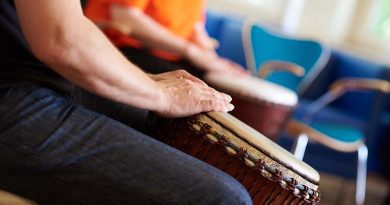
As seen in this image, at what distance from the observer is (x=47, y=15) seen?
75 centimetres

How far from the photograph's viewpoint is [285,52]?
297cm

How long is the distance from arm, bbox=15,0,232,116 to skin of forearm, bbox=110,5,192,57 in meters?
1.06

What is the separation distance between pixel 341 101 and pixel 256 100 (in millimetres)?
1952

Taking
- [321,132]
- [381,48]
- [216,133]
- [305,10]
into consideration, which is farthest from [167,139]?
[381,48]

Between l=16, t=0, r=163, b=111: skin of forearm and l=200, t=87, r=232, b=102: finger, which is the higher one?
l=16, t=0, r=163, b=111: skin of forearm

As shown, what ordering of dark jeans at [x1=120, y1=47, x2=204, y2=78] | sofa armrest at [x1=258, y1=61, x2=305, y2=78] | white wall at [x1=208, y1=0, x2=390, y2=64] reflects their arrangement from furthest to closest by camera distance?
white wall at [x1=208, y1=0, x2=390, y2=64] → sofa armrest at [x1=258, y1=61, x2=305, y2=78] → dark jeans at [x1=120, y1=47, x2=204, y2=78]

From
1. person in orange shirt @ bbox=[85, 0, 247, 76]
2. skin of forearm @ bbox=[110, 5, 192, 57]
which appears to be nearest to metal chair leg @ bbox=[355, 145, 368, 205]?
person in orange shirt @ bbox=[85, 0, 247, 76]

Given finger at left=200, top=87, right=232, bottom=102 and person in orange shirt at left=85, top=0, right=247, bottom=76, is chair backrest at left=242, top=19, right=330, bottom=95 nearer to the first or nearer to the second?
person in orange shirt at left=85, top=0, right=247, bottom=76

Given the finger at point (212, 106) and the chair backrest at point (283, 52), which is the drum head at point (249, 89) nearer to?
the finger at point (212, 106)

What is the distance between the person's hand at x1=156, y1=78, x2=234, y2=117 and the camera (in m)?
0.89

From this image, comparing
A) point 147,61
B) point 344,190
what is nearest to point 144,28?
point 147,61

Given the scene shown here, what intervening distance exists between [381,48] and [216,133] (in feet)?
11.0

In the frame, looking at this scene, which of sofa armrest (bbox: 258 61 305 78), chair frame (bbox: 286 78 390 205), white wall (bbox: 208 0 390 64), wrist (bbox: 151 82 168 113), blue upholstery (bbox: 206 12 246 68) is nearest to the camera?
wrist (bbox: 151 82 168 113)

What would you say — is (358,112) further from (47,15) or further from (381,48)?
(47,15)
